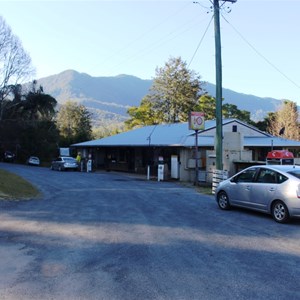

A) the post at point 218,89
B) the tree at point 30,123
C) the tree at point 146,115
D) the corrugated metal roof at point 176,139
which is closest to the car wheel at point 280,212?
the post at point 218,89

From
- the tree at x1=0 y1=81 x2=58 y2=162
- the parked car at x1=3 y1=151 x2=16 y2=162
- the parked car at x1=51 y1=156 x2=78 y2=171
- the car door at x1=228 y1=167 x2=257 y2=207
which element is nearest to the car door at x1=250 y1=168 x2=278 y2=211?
the car door at x1=228 y1=167 x2=257 y2=207

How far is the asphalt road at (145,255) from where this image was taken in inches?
212

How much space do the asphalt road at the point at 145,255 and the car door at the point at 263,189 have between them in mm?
460

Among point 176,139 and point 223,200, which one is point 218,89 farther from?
point 176,139

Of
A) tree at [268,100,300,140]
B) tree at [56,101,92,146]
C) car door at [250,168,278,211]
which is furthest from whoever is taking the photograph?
tree at [56,101,92,146]

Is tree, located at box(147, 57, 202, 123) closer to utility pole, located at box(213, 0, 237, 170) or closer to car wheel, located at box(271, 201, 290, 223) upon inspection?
utility pole, located at box(213, 0, 237, 170)

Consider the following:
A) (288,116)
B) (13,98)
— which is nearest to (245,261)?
(288,116)

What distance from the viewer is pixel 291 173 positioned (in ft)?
36.7

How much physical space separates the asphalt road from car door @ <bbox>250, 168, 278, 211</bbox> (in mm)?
460

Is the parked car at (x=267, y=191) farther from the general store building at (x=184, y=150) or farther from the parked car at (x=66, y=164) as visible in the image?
the parked car at (x=66, y=164)

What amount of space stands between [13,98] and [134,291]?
194 ft

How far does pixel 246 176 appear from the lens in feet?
41.8

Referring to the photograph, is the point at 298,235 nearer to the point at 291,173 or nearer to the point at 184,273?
the point at 291,173

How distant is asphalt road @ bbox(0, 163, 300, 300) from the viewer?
5.39 metres
